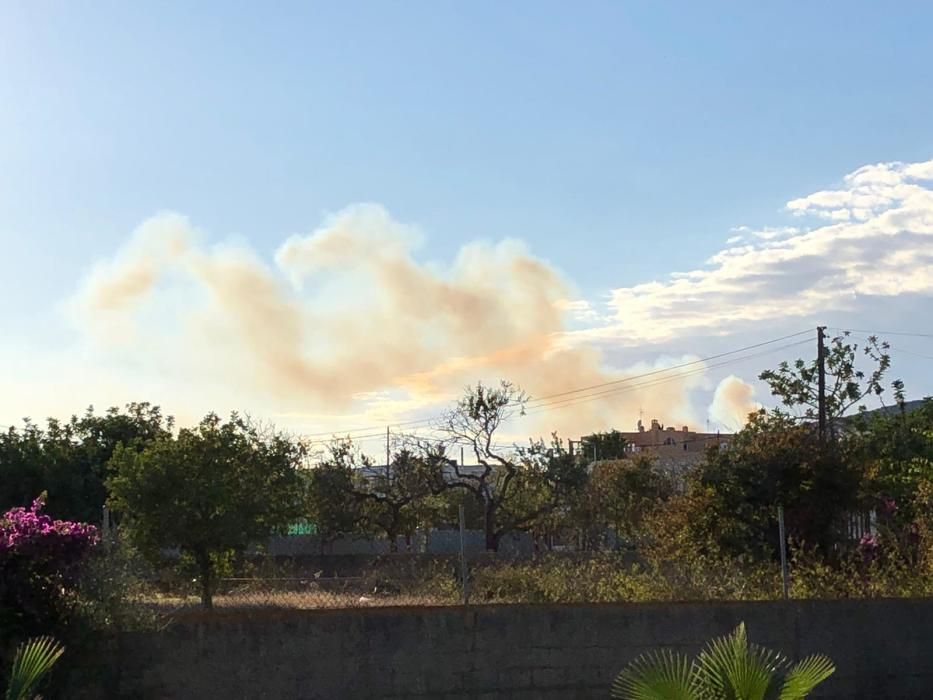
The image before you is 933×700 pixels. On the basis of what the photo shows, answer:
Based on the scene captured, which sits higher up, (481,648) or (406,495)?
(406,495)

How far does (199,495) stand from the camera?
1802 centimetres

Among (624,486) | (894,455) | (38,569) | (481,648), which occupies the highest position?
(894,455)

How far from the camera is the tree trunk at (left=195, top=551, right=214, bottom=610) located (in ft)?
38.0

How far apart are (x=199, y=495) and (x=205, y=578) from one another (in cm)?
385

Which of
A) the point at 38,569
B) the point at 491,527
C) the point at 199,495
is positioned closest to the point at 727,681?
the point at 38,569

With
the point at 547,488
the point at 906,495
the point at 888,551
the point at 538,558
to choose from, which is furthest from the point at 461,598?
the point at 547,488

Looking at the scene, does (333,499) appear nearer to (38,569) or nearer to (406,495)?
(406,495)

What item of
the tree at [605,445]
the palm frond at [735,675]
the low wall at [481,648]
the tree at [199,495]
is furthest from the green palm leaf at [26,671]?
the tree at [605,445]

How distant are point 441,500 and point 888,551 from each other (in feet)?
77.8

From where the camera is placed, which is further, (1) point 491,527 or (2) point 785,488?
(1) point 491,527

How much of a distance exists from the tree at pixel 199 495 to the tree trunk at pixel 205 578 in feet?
0.65

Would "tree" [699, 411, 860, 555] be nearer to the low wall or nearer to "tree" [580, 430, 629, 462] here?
the low wall

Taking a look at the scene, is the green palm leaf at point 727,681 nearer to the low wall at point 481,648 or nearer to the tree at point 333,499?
the low wall at point 481,648

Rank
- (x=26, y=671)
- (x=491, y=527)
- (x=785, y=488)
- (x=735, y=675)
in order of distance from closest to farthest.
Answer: (x=735, y=675) → (x=26, y=671) → (x=785, y=488) → (x=491, y=527)
